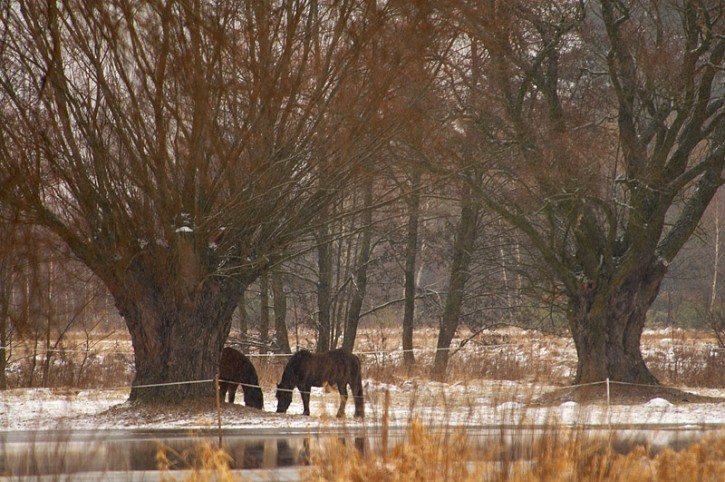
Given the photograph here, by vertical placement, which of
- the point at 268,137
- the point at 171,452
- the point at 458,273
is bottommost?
the point at 171,452

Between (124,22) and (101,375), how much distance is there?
1170cm

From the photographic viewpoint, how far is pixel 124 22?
14883 mm

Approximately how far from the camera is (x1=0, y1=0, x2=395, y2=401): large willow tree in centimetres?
1440

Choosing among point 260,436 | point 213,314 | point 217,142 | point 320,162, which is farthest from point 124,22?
point 260,436

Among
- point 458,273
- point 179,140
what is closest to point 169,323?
point 179,140

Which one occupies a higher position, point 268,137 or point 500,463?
point 268,137

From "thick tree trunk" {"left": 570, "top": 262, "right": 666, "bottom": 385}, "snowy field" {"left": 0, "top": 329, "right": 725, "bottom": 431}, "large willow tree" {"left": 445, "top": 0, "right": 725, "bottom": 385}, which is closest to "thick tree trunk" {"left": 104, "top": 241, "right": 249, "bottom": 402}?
"snowy field" {"left": 0, "top": 329, "right": 725, "bottom": 431}

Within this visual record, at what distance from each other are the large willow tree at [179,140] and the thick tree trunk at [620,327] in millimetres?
7084

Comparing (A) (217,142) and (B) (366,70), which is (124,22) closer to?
(A) (217,142)

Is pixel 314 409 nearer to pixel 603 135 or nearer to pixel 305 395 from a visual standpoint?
pixel 305 395

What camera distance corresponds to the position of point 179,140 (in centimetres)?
1566

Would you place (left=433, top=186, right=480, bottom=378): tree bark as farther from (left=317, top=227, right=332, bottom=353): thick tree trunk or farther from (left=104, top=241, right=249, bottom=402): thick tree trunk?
(left=104, top=241, right=249, bottom=402): thick tree trunk

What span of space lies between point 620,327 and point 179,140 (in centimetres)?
1034

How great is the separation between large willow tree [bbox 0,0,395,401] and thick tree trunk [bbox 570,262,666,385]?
23.2ft
